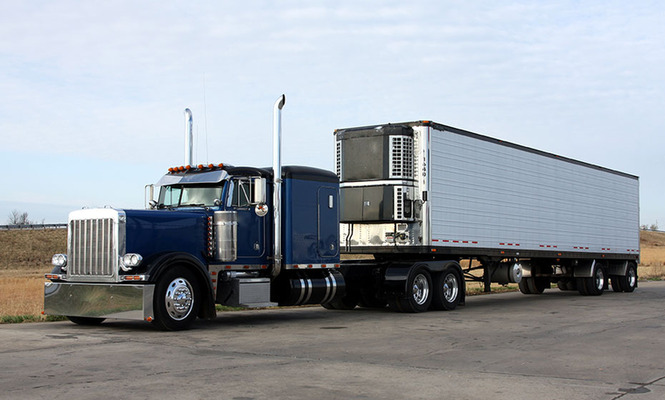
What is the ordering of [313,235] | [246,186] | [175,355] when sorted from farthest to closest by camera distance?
[313,235], [246,186], [175,355]

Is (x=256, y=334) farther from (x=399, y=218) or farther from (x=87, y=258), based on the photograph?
(x=399, y=218)

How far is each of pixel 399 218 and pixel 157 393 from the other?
1068 cm

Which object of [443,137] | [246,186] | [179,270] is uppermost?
[443,137]

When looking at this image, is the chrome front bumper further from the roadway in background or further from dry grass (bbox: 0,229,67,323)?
dry grass (bbox: 0,229,67,323)

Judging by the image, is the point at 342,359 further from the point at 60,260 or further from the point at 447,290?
the point at 447,290

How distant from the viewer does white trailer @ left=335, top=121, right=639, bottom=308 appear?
1756cm

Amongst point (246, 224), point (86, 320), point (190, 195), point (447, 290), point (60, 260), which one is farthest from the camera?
point (447, 290)

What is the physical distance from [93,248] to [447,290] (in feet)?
28.6

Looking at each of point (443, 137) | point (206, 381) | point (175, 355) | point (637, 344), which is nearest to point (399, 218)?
point (443, 137)

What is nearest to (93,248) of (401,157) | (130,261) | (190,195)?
(130,261)

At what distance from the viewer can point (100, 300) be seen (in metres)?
12.9

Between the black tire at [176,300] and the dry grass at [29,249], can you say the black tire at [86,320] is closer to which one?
the black tire at [176,300]

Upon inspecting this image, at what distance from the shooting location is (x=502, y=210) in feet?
66.4

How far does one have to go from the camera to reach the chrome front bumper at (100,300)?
12453mm
